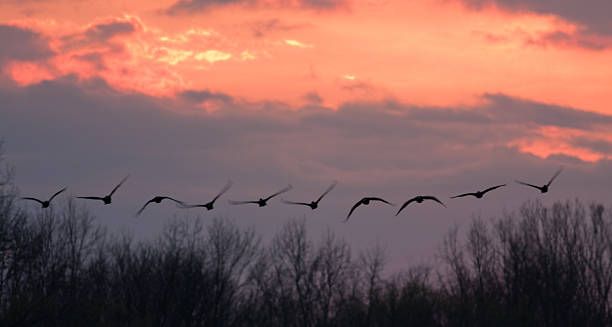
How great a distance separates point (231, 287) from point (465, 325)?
68.1ft

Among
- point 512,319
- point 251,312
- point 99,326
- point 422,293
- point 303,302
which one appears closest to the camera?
point 99,326

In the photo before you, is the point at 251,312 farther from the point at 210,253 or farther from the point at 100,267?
the point at 100,267

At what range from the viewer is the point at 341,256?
9812 cm

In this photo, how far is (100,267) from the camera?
79.4 m

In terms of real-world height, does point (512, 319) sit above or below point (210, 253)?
below

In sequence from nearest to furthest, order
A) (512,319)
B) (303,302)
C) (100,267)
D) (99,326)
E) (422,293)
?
(99,326) → (512,319) → (422,293) → (100,267) → (303,302)

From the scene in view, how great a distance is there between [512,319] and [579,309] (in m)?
7.20

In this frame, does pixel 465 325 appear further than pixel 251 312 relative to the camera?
No

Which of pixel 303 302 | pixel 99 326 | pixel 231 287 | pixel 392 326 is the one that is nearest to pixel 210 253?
pixel 231 287

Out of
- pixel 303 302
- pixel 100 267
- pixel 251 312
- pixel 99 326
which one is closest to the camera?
pixel 99 326

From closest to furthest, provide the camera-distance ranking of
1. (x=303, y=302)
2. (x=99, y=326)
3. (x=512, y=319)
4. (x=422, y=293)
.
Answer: (x=99, y=326) < (x=512, y=319) < (x=422, y=293) < (x=303, y=302)

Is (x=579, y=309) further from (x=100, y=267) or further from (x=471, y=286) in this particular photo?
(x=100, y=267)

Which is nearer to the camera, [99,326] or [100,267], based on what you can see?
[99,326]

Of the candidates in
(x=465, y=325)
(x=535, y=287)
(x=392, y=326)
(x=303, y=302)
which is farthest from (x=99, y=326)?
(x=303, y=302)
